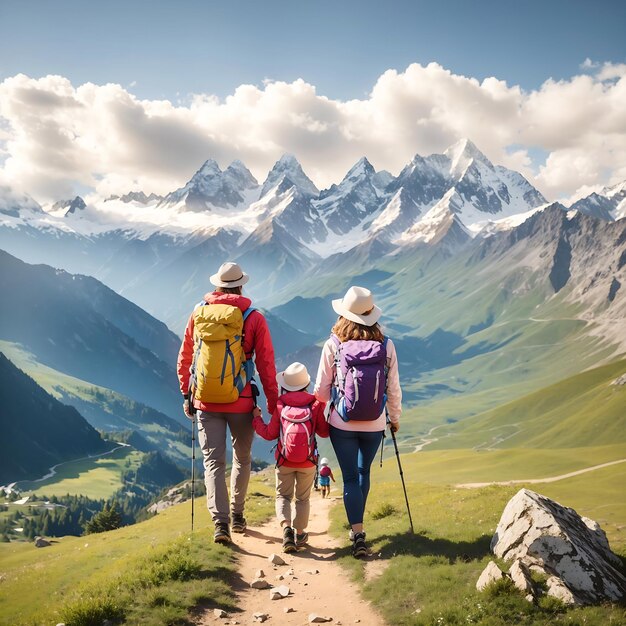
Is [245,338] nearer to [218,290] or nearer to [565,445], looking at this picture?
[218,290]

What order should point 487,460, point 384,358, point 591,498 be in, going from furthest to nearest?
point 487,460, point 591,498, point 384,358

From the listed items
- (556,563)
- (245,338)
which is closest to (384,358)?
(245,338)

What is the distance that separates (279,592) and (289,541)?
2581mm

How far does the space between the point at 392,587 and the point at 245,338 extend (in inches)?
273

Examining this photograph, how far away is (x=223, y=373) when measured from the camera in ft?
43.9

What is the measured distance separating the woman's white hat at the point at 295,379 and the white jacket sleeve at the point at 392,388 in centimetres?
224

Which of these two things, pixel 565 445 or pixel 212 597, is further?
pixel 565 445

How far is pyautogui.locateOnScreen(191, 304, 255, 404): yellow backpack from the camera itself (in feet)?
43.8

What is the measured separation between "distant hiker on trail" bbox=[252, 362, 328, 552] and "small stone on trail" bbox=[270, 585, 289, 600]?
2376 mm

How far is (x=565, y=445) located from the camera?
18175cm

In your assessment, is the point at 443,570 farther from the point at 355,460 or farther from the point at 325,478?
the point at 325,478

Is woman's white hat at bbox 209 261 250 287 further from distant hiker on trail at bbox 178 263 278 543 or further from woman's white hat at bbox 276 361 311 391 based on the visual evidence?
woman's white hat at bbox 276 361 311 391

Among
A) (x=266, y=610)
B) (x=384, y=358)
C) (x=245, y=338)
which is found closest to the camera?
(x=266, y=610)

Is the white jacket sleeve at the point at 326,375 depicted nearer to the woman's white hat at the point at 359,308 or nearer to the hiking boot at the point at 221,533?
the woman's white hat at the point at 359,308
